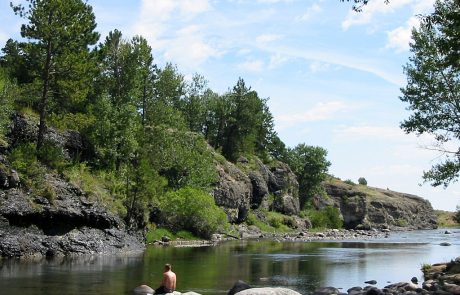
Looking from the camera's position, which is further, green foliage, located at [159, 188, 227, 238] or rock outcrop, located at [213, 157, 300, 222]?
rock outcrop, located at [213, 157, 300, 222]

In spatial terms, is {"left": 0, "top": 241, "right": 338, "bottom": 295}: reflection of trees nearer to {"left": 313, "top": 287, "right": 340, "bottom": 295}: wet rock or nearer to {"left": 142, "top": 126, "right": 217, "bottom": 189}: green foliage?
{"left": 313, "top": 287, "right": 340, "bottom": 295}: wet rock

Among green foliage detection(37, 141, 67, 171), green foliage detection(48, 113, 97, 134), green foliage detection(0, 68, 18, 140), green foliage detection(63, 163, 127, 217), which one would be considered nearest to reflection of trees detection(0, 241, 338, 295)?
green foliage detection(63, 163, 127, 217)

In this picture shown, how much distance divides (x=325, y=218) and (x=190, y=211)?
250 feet

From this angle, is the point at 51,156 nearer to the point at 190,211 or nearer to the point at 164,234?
the point at 164,234

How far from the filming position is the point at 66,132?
7356cm

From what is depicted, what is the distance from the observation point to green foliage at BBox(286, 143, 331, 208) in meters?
164

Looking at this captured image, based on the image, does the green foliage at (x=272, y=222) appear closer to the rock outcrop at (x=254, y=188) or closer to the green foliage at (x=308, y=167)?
the rock outcrop at (x=254, y=188)

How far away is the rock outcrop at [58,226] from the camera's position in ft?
172

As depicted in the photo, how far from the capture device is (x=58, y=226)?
57500mm

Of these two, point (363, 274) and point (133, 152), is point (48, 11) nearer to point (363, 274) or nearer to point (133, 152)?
point (133, 152)

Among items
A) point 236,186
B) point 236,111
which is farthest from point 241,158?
point 236,186

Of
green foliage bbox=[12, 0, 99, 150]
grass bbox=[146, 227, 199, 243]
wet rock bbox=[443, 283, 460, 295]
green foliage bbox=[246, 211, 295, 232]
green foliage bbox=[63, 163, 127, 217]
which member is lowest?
wet rock bbox=[443, 283, 460, 295]

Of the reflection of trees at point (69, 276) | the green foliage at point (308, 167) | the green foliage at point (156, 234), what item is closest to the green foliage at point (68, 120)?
the reflection of trees at point (69, 276)

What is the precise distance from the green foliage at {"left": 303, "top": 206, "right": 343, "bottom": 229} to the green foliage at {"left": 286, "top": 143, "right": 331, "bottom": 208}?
8.41 m
